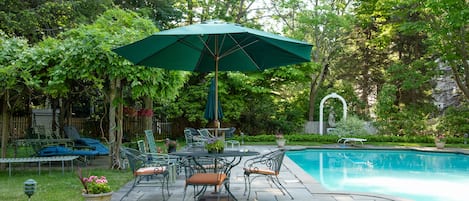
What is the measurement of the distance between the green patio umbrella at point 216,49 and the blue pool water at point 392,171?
340 centimetres

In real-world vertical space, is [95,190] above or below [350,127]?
below

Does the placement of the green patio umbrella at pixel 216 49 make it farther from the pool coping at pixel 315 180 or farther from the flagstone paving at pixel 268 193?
the pool coping at pixel 315 180

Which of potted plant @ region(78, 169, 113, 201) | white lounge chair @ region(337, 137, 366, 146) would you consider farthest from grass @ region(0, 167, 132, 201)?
white lounge chair @ region(337, 137, 366, 146)

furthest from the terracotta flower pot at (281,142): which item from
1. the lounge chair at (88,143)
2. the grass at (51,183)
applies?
the grass at (51,183)

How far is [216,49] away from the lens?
18.5ft

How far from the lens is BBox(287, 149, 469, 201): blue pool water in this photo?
8.03 metres

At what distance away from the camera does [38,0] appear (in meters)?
14.4

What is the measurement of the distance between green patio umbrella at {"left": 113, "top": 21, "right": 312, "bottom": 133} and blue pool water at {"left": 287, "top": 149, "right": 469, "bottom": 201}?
11.1 feet

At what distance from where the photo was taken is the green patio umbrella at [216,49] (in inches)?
189

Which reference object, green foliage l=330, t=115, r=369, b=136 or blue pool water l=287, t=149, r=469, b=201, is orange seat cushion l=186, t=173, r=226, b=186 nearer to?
blue pool water l=287, t=149, r=469, b=201

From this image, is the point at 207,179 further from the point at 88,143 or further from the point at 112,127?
the point at 88,143

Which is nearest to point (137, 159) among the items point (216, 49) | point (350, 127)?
point (216, 49)

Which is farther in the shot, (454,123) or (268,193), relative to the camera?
(454,123)

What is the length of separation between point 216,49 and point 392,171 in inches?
Answer: 282
